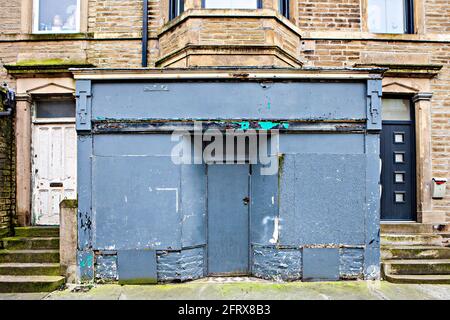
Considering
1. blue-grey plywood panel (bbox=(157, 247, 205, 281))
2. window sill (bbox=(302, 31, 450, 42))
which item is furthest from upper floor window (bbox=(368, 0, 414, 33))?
blue-grey plywood panel (bbox=(157, 247, 205, 281))

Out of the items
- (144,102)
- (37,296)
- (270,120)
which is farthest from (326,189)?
(37,296)

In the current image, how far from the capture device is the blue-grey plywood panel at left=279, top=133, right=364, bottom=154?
19.2ft

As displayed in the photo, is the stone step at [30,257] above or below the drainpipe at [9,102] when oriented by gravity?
below

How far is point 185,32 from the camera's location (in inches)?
250

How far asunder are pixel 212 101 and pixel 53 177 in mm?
3970

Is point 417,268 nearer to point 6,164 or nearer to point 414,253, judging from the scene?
point 414,253

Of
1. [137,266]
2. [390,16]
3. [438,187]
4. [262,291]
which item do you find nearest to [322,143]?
[262,291]

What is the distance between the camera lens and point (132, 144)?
5.82m

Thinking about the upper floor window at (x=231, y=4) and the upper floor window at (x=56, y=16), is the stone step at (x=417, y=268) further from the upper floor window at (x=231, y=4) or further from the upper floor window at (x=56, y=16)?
the upper floor window at (x=56, y=16)

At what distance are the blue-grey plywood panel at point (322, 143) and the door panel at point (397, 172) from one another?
5.91 ft

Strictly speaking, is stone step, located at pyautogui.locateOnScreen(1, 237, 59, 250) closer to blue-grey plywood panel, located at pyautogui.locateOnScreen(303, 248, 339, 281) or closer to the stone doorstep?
blue-grey plywood panel, located at pyautogui.locateOnScreen(303, 248, 339, 281)

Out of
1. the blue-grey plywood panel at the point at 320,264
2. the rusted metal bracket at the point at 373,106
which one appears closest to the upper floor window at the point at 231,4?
the rusted metal bracket at the point at 373,106

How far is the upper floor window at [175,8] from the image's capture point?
6.96 meters
